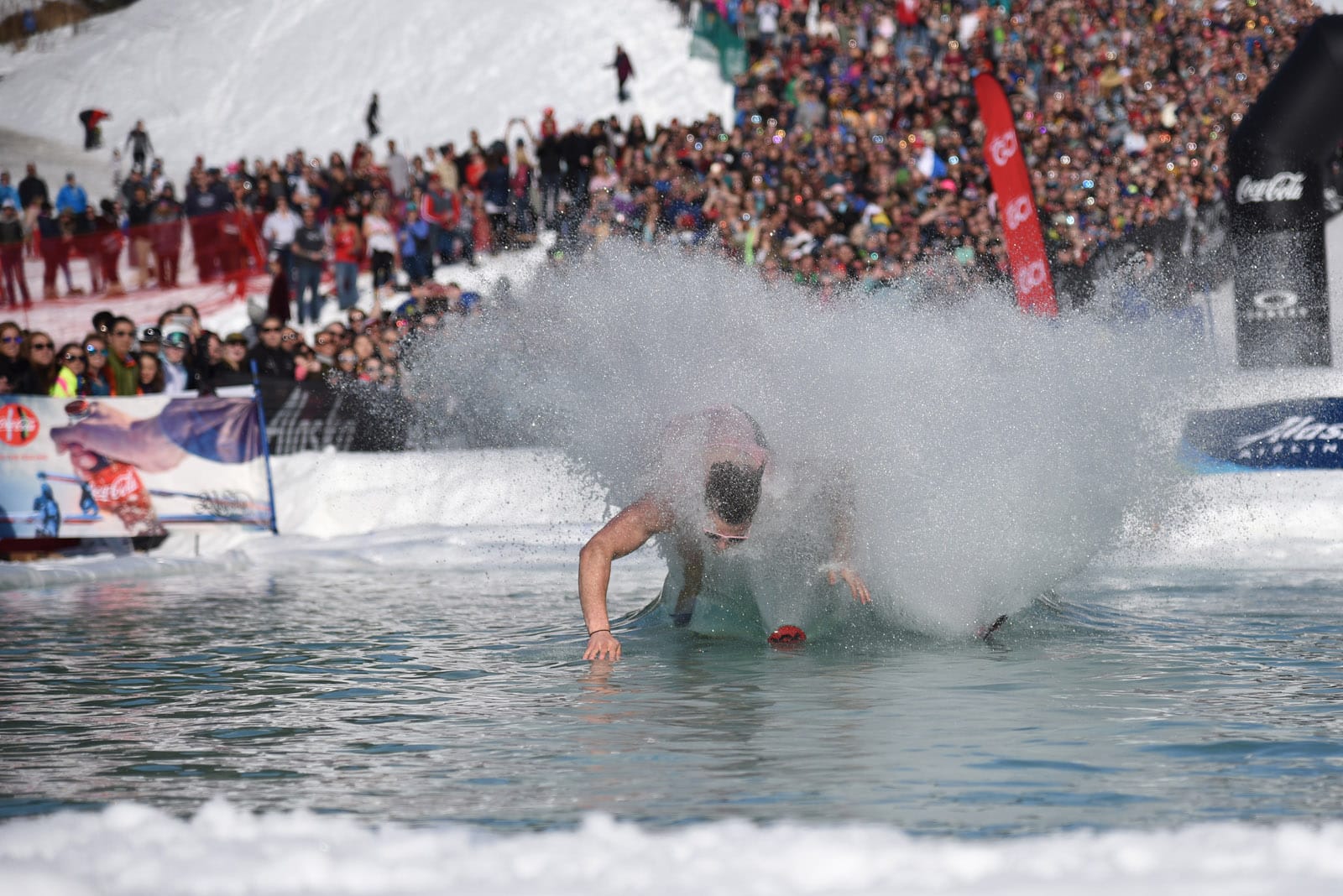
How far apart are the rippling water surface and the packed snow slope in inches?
891

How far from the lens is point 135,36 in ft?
124

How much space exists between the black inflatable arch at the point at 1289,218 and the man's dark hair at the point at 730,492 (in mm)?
8896

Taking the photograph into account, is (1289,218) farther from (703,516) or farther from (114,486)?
(114,486)

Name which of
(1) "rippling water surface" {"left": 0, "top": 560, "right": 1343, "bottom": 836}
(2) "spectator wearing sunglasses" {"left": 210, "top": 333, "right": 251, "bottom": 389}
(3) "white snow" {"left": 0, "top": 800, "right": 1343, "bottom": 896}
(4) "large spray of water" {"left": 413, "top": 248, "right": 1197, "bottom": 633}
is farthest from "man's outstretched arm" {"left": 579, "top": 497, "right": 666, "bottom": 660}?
(2) "spectator wearing sunglasses" {"left": 210, "top": 333, "right": 251, "bottom": 389}

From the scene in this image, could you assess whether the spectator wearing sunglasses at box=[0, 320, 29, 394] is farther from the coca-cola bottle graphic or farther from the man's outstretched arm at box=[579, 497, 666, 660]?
the man's outstretched arm at box=[579, 497, 666, 660]

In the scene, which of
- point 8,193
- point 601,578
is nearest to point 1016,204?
point 601,578

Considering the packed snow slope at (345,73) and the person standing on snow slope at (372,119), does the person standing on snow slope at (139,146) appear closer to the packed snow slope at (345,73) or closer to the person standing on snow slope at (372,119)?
the packed snow slope at (345,73)

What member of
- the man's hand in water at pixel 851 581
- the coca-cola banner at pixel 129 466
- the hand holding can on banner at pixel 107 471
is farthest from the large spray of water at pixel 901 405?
the hand holding can on banner at pixel 107 471

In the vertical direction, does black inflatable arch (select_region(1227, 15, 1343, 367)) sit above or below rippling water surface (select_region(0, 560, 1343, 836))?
above

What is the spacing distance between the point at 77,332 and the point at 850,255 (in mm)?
9104

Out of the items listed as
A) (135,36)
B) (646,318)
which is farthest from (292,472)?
(135,36)

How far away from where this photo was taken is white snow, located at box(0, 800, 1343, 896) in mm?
3598

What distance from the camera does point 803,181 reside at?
63.8 feet

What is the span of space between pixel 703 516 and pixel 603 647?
0.79m
